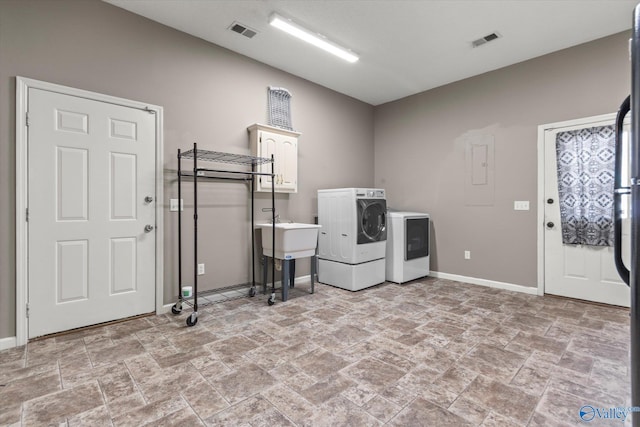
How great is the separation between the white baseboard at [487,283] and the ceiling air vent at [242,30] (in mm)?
4085

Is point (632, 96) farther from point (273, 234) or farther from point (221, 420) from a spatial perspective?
point (273, 234)

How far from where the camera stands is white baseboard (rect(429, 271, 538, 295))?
3918mm

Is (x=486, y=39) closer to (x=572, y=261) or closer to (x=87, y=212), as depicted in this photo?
(x=572, y=261)

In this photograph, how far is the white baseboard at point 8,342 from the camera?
2.37 m

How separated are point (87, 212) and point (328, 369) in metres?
2.46

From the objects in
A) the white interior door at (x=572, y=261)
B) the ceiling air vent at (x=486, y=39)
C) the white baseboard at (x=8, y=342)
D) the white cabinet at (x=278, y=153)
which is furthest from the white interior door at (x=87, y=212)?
the white interior door at (x=572, y=261)

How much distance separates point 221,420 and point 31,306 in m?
2.05

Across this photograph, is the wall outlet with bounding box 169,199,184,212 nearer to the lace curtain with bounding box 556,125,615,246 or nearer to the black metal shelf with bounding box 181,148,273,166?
the black metal shelf with bounding box 181,148,273,166

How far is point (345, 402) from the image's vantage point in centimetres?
175

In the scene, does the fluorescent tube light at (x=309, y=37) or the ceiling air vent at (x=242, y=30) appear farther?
the ceiling air vent at (x=242, y=30)

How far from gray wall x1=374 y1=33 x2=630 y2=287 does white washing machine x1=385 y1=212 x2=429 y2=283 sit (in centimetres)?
38

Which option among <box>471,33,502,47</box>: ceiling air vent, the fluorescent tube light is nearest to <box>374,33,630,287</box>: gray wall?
<box>471,33,502,47</box>: ceiling air vent

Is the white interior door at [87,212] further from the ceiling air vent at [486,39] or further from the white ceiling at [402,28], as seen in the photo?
the ceiling air vent at [486,39]

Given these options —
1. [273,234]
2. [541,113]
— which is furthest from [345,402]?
[541,113]
